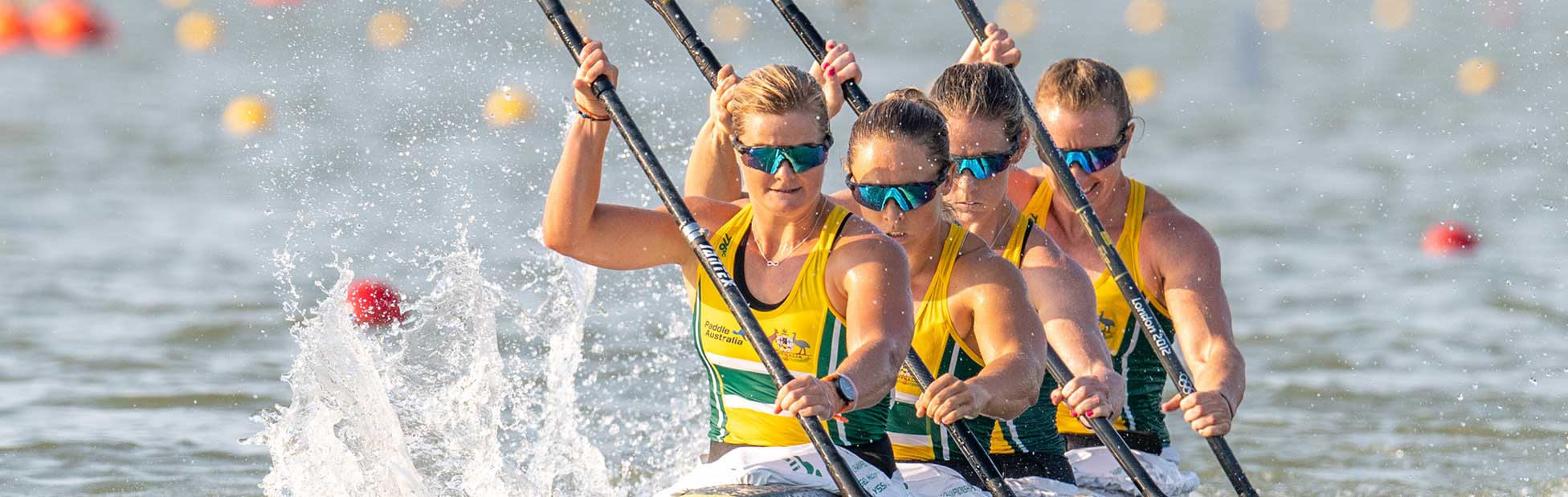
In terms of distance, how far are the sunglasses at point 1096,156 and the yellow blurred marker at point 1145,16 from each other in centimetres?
2041

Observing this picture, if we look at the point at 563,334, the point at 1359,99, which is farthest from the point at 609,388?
the point at 1359,99

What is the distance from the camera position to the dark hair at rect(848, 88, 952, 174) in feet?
12.7

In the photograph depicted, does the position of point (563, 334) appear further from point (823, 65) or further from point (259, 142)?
point (259, 142)

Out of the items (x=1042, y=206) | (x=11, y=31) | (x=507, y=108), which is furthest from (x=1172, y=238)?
(x=11, y=31)

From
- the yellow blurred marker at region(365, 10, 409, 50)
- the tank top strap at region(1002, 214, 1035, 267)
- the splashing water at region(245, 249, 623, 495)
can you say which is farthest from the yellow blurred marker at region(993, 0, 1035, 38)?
the tank top strap at region(1002, 214, 1035, 267)

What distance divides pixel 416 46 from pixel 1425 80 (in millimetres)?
11547

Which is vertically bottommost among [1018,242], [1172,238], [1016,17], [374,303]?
[1172,238]

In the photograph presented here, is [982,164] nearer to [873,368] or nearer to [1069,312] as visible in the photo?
[1069,312]

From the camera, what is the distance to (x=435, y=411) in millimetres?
5895

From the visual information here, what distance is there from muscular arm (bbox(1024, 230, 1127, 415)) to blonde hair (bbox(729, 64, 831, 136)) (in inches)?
31.5

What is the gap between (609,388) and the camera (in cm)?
798

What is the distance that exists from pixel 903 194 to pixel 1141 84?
16323 mm

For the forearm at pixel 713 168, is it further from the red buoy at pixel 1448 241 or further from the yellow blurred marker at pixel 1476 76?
the yellow blurred marker at pixel 1476 76

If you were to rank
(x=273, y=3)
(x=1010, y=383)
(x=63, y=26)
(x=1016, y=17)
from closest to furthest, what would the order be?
(x=1010, y=383) < (x=63, y=26) < (x=273, y=3) < (x=1016, y=17)
